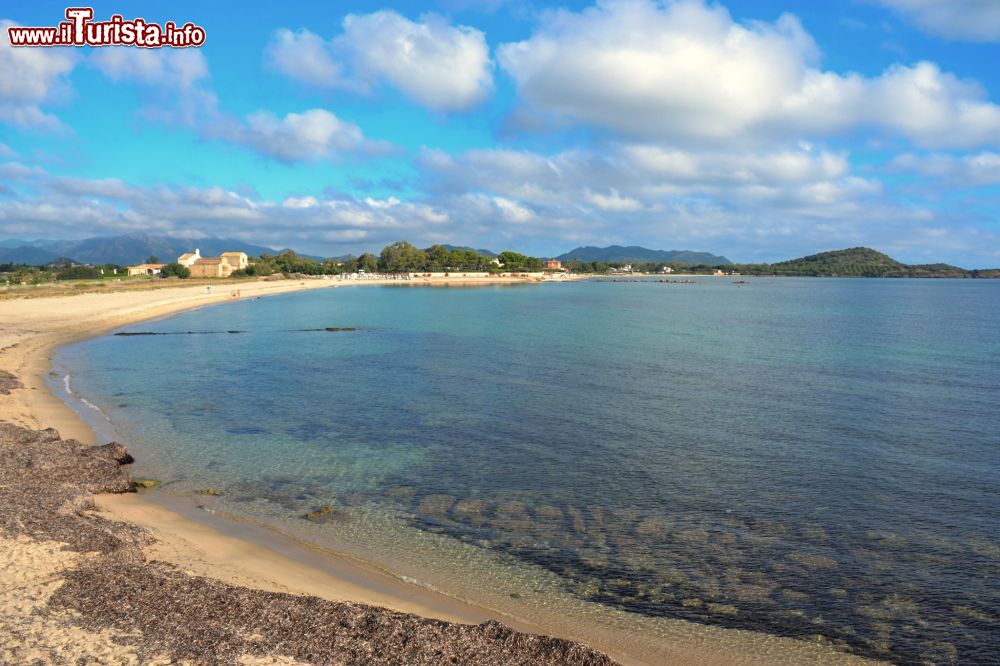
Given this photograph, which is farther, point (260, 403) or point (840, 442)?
point (260, 403)

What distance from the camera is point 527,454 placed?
17312 mm

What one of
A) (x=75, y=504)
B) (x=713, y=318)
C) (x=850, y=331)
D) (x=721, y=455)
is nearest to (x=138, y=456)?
(x=75, y=504)

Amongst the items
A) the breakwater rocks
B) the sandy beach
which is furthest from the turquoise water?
the breakwater rocks

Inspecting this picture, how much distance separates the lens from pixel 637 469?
15938 mm

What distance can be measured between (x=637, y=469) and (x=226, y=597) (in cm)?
1069

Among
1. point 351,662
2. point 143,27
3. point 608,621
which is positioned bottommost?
point 608,621

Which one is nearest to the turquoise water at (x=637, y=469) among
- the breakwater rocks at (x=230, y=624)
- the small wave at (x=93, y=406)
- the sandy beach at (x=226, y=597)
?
the small wave at (x=93, y=406)

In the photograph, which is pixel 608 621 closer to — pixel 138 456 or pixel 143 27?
pixel 138 456

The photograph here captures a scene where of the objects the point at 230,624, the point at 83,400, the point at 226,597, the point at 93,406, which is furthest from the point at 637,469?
the point at 83,400

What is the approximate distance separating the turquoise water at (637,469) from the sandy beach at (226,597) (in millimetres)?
812

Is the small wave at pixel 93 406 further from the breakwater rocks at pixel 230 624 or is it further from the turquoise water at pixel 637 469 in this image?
the breakwater rocks at pixel 230 624

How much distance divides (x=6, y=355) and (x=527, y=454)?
101 feet

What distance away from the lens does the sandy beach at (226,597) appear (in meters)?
6.77

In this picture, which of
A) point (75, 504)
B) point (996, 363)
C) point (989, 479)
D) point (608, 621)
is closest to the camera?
point (608, 621)
